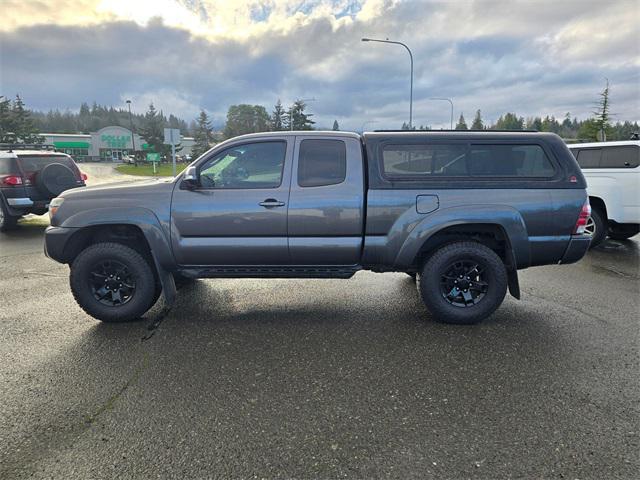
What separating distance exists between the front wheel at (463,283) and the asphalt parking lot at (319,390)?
16cm

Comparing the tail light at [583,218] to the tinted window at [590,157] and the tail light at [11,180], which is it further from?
the tail light at [11,180]

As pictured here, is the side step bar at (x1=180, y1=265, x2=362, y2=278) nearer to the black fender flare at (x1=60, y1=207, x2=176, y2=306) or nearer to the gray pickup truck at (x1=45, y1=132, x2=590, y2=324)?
the gray pickup truck at (x1=45, y1=132, x2=590, y2=324)

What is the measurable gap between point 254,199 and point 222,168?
1.65ft

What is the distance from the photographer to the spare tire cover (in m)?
8.46

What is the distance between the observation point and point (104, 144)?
3118 inches

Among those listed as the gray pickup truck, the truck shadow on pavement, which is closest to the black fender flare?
the gray pickup truck

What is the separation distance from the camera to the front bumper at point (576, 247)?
12.9 ft

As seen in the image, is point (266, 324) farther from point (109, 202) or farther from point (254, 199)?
point (109, 202)

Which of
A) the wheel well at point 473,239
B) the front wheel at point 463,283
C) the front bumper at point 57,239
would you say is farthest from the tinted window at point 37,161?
the front wheel at point 463,283

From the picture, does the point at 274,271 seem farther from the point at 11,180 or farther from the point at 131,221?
the point at 11,180

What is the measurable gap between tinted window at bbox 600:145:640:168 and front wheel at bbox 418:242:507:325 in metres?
5.10

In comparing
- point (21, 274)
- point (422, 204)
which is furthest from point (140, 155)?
point (422, 204)

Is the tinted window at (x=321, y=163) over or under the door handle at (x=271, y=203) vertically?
over

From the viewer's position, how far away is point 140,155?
60.2 meters
